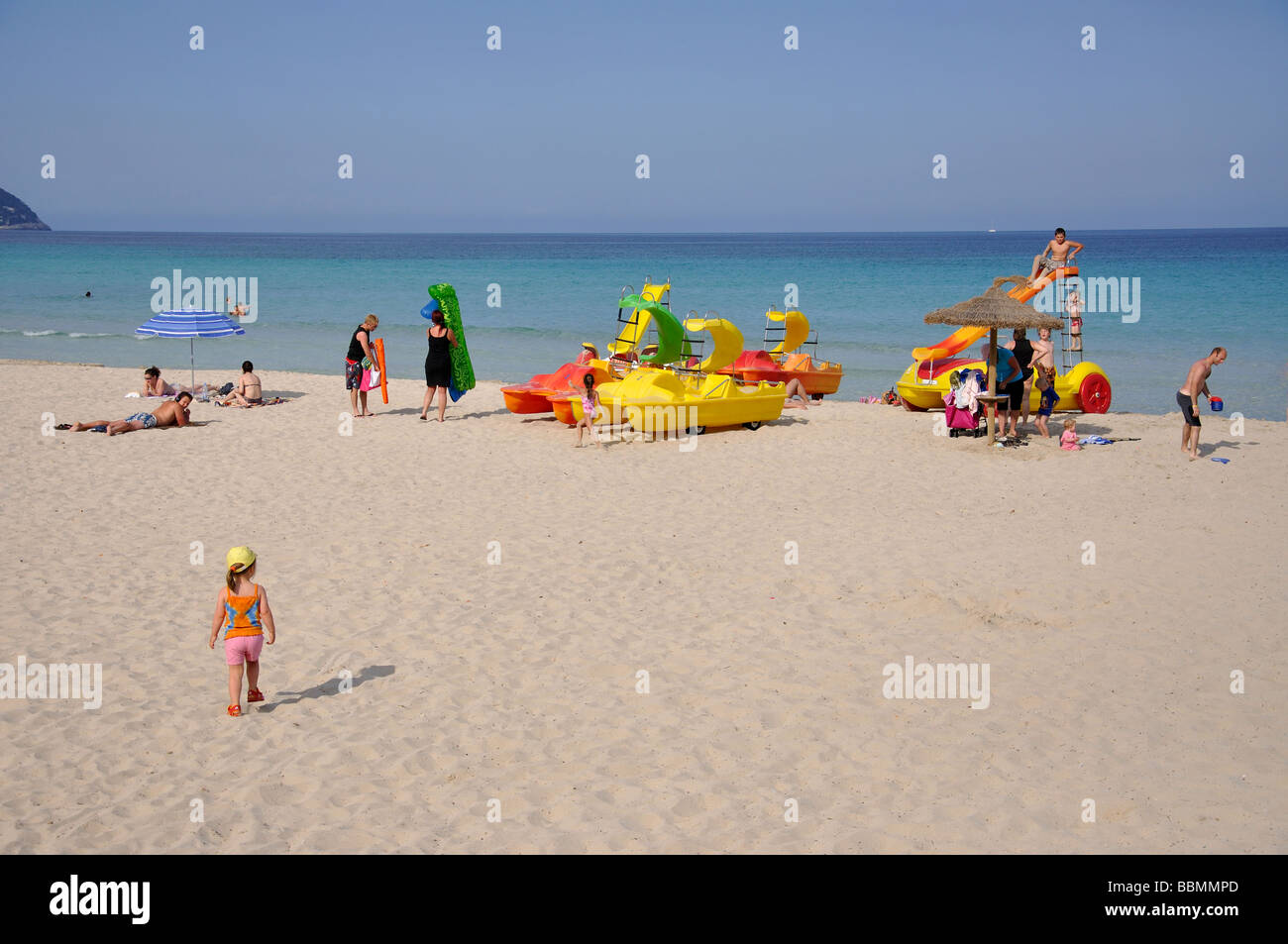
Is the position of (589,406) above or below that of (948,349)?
below

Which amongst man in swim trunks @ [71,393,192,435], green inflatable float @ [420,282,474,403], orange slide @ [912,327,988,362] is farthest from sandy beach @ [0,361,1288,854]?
orange slide @ [912,327,988,362]

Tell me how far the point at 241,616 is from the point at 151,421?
9236 millimetres

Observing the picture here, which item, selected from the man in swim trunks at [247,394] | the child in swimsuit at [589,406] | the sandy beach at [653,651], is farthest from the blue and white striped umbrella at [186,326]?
the child in swimsuit at [589,406]

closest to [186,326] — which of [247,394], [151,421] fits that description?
[247,394]

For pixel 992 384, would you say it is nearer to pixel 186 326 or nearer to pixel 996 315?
pixel 996 315

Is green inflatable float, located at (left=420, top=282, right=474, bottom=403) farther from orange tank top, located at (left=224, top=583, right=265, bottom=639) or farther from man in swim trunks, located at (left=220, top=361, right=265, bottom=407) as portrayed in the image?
orange tank top, located at (left=224, top=583, right=265, bottom=639)

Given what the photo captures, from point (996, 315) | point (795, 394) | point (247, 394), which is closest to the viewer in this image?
point (996, 315)

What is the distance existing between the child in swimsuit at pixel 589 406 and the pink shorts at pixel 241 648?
7542mm

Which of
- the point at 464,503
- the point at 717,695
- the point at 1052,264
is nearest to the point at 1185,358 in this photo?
the point at 1052,264

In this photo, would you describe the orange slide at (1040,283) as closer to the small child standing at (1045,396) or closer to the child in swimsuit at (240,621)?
the small child standing at (1045,396)

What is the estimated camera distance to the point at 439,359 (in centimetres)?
1459

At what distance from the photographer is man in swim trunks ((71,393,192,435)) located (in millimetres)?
13148
